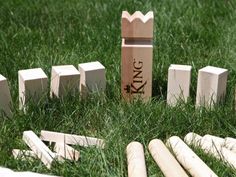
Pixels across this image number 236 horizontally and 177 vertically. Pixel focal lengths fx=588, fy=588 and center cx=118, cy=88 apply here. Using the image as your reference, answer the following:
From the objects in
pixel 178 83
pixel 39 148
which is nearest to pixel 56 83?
pixel 39 148

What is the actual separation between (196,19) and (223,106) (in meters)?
0.89

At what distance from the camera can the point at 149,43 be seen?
1.97m

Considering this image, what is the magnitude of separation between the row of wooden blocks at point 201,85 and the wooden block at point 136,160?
31cm

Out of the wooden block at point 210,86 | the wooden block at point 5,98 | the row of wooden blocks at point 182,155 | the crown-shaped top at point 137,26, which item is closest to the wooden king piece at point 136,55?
the crown-shaped top at point 137,26

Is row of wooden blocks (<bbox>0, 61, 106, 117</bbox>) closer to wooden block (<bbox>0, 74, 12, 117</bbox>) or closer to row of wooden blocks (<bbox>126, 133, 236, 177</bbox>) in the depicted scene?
wooden block (<bbox>0, 74, 12, 117</bbox>)

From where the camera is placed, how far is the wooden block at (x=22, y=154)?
1674 millimetres

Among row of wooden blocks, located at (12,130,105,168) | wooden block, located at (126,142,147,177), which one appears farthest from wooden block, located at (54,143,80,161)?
wooden block, located at (126,142,147,177)

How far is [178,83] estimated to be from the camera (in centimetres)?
195

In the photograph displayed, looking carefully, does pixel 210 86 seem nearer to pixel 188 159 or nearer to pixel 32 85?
pixel 188 159

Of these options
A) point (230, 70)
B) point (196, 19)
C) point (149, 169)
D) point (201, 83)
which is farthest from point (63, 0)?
point (149, 169)

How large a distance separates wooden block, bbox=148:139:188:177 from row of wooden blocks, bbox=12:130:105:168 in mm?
154

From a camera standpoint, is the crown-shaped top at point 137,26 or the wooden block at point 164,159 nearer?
the wooden block at point 164,159

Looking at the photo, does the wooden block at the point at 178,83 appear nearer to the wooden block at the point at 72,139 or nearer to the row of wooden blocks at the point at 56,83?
the row of wooden blocks at the point at 56,83

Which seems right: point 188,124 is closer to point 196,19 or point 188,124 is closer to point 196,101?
point 196,101
